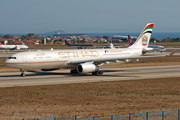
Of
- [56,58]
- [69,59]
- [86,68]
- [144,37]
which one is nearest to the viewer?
[86,68]

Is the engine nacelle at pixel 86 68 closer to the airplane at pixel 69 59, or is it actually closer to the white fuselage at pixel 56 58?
the airplane at pixel 69 59

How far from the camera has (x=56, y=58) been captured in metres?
45.0

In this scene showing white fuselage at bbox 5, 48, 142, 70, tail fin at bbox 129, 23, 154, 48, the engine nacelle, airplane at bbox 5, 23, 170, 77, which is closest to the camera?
white fuselage at bbox 5, 48, 142, 70

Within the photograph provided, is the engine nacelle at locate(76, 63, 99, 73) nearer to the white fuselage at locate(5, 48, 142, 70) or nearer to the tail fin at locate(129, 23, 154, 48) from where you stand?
the white fuselage at locate(5, 48, 142, 70)

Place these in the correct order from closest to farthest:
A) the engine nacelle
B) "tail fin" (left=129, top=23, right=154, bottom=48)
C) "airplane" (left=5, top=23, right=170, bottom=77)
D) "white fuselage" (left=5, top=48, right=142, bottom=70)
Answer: "white fuselage" (left=5, top=48, right=142, bottom=70) < "airplane" (left=5, top=23, right=170, bottom=77) < the engine nacelle < "tail fin" (left=129, top=23, right=154, bottom=48)

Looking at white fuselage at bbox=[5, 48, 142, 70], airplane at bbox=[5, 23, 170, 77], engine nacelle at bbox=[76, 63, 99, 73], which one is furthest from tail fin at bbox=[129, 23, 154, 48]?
engine nacelle at bbox=[76, 63, 99, 73]

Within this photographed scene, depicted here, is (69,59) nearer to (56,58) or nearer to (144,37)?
(56,58)

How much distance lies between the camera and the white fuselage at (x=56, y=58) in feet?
140

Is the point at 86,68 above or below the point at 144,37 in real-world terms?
below

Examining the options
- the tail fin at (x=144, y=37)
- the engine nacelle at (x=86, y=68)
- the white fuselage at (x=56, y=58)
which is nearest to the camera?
the white fuselage at (x=56, y=58)

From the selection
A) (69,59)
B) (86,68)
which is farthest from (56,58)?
(86,68)

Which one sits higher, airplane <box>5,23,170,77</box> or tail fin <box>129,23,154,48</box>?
tail fin <box>129,23,154,48</box>

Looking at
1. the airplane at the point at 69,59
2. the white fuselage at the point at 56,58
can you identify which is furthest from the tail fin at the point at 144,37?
the white fuselage at the point at 56,58

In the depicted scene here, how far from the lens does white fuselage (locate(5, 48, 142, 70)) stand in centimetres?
4282
